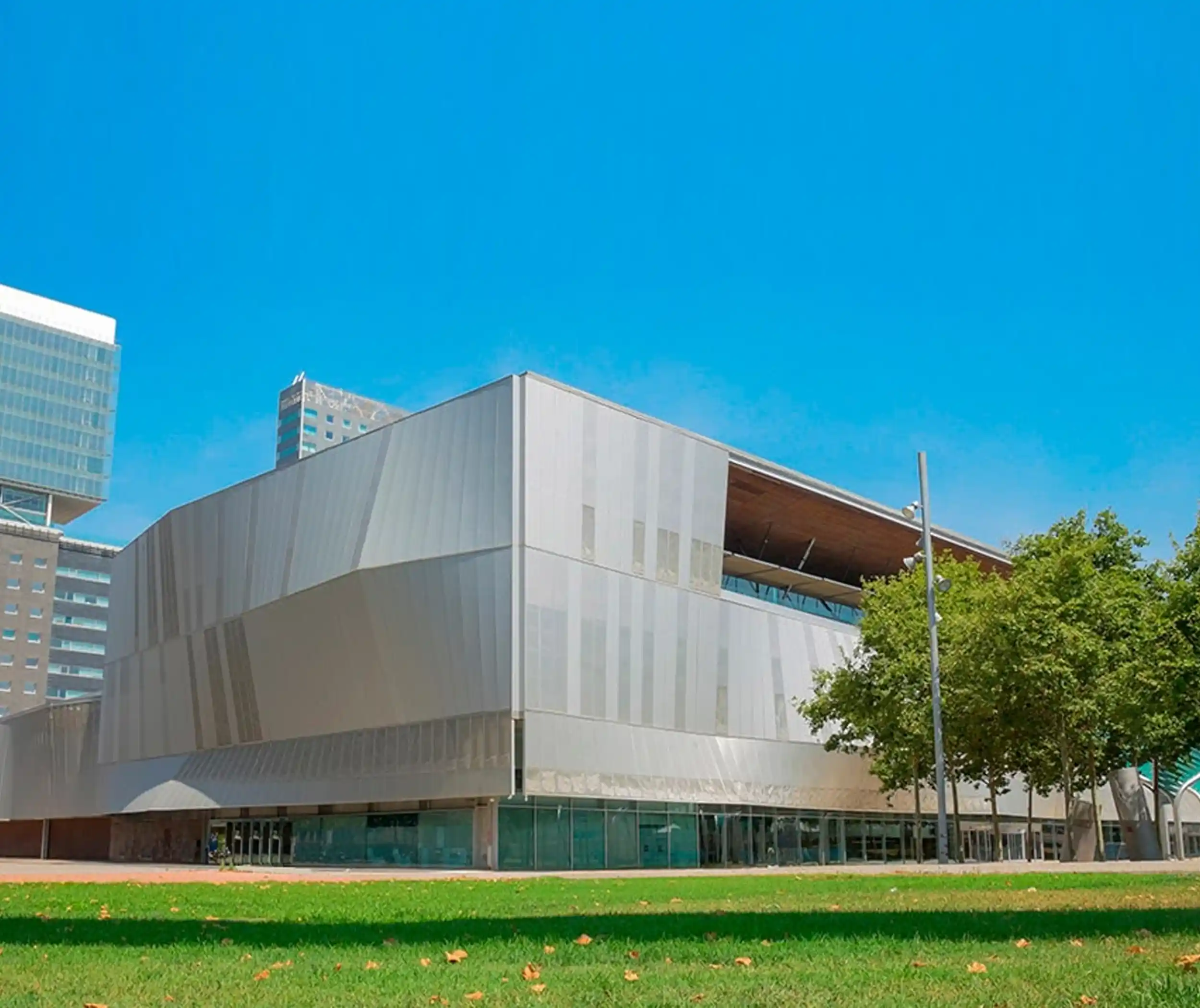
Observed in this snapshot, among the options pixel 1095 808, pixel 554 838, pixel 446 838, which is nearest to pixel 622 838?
pixel 554 838

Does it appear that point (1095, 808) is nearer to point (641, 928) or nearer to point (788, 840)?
point (788, 840)

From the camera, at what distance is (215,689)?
56344 millimetres

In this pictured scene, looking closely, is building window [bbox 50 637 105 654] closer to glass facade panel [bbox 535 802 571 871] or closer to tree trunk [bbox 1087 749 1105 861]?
glass facade panel [bbox 535 802 571 871]

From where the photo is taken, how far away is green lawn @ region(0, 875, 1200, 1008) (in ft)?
20.7

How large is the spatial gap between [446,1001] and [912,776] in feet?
139

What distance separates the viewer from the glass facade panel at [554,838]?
41781 mm

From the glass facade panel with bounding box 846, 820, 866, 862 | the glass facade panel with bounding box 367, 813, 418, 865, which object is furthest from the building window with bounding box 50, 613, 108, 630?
the glass facade panel with bounding box 846, 820, 866, 862

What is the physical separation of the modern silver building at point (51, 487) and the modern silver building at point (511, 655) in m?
87.1

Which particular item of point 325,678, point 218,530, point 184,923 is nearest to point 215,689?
point 218,530

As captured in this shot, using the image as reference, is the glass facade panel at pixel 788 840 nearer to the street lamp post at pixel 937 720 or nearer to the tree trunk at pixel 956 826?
the tree trunk at pixel 956 826

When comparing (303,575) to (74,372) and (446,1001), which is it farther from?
(74,372)

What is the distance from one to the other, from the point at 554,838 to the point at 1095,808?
1815 cm

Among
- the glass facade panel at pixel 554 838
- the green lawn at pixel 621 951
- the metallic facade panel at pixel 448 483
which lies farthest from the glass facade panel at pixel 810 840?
the green lawn at pixel 621 951

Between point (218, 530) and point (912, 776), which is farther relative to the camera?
point (218, 530)
